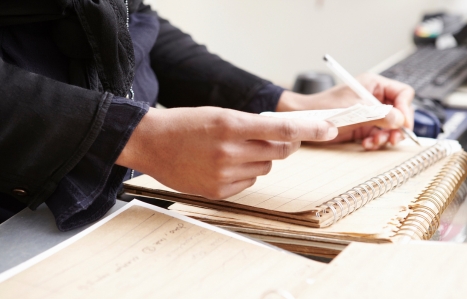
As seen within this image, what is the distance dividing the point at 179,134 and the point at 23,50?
207 mm

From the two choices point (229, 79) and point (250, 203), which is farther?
point (229, 79)

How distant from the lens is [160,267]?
1.18ft

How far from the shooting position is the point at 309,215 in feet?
1.40

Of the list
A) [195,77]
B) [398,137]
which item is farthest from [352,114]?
[195,77]

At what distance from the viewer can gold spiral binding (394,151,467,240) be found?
0.42 m

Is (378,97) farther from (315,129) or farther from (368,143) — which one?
(315,129)

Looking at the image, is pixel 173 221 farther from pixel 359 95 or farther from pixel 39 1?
pixel 359 95

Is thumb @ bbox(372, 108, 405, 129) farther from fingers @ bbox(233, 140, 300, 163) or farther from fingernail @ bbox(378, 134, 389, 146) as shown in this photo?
fingers @ bbox(233, 140, 300, 163)

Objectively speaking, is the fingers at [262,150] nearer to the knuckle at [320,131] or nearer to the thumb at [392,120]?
the knuckle at [320,131]

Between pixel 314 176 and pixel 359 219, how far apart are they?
115 millimetres

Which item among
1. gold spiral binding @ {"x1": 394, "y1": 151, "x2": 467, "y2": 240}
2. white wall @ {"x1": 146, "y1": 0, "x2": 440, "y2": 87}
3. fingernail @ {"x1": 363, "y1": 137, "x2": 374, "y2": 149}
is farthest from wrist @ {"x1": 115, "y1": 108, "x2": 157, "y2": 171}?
white wall @ {"x1": 146, "y1": 0, "x2": 440, "y2": 87}

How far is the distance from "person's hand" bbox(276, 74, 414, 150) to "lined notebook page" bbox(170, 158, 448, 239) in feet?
0.57

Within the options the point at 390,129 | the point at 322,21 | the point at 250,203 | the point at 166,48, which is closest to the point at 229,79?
the point at 166,48

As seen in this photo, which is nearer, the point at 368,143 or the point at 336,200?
the point at 336,200
